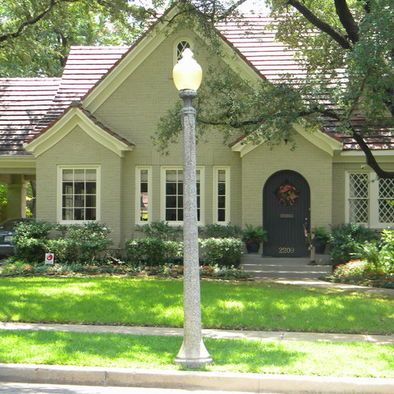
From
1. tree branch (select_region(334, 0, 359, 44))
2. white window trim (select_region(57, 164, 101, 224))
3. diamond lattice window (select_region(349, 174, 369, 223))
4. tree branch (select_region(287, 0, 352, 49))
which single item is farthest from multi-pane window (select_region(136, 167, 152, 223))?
tree branch (select_region(334, 0, 359, 44))

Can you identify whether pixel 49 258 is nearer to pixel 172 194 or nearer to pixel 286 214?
pixel 172 194

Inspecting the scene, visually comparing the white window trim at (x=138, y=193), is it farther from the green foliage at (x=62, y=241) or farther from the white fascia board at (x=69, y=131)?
the green foliage at (x=62, y=241)

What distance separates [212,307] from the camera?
12656 mm

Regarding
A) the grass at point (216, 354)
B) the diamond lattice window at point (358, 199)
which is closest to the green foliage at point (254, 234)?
the diamond lattice window at point (358, 199)

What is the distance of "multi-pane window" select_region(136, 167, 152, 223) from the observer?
20891 millimetres

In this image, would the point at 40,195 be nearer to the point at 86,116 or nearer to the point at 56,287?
the point at 86,116

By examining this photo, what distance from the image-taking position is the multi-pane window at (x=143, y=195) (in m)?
20.9

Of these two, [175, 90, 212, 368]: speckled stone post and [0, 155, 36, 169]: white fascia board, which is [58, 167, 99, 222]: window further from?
[175, 90, 212, 368]: speckled stone post

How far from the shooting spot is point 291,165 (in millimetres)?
19938

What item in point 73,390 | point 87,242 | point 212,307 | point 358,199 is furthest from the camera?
point 358,199

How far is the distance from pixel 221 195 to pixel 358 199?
3869 mm

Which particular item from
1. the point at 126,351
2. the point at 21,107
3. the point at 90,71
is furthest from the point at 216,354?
the point at 21,107

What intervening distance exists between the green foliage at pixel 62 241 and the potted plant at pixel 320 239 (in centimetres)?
556

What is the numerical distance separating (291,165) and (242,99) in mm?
4029
